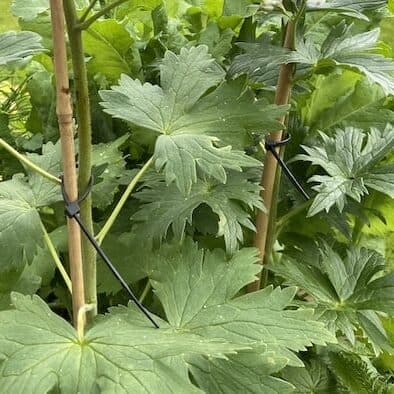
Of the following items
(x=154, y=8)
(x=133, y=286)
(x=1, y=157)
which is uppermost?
(x=154, y=8)

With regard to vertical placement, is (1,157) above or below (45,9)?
below

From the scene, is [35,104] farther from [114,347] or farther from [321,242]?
[114,347]

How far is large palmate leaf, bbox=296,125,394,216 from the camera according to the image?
Answer: 785mm

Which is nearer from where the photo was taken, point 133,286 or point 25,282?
point 25,282

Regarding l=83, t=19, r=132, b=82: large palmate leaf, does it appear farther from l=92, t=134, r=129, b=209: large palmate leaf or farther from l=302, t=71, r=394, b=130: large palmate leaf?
l=302, t=71, r=394, b=130: large palmate leaf

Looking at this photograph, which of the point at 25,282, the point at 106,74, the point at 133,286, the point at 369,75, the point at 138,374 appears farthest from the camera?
the point at 106,74

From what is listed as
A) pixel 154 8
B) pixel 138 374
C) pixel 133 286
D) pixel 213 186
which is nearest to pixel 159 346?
pixel 138 374

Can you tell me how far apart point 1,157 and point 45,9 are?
0.21 m

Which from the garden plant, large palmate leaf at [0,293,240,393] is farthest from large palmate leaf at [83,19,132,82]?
large palmate leaf at [0,293,240,393]

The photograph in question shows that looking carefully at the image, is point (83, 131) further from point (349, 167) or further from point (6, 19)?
point (6, 19)

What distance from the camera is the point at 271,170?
814mm

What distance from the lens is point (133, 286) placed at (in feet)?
3.04

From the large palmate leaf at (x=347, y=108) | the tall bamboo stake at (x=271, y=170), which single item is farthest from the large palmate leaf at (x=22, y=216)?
the large palmate leaf at (x=347, y=108)

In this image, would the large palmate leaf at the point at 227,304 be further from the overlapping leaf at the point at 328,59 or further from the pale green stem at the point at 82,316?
the overlapping leaf at the point at 328,59
